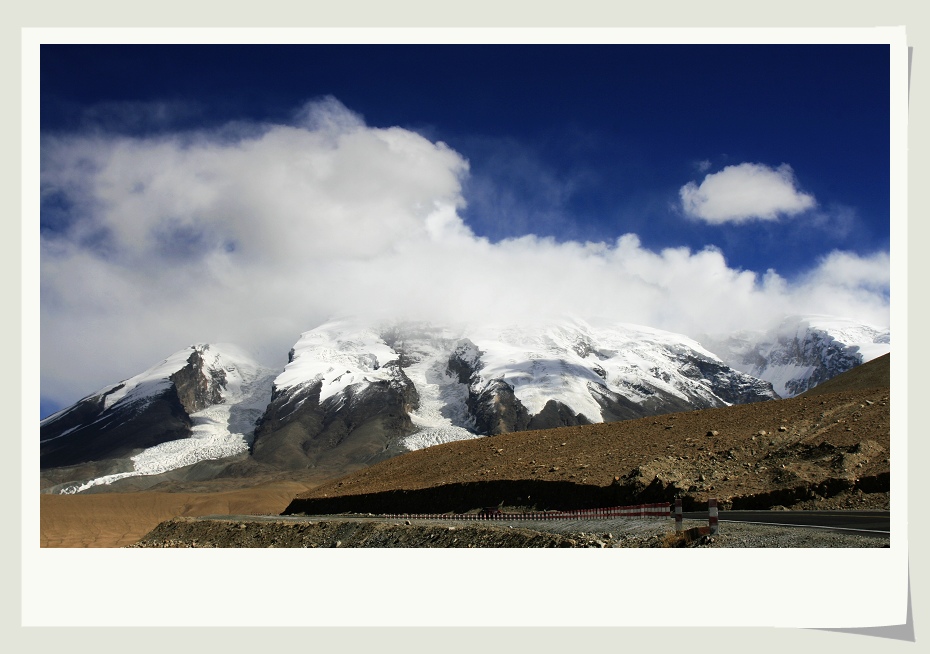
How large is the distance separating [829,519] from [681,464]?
445 inches

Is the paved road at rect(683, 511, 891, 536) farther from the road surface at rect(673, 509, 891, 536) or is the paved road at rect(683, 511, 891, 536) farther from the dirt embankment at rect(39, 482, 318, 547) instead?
the dirt embankment at rect(39, 482, 318, 547)

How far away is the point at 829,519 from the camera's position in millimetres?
18016

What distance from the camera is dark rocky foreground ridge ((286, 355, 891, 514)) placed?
24.1m

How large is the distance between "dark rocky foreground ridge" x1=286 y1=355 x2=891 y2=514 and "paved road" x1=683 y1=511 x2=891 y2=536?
2205 millimetres

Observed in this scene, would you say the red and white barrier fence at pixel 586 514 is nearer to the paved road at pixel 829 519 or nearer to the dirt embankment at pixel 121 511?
the paved road at pixel 829 519

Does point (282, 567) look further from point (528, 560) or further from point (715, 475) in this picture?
point (715, 475)

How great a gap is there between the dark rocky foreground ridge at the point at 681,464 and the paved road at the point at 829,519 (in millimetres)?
2205

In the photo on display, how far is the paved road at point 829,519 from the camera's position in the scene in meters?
15.7

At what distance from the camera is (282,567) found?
14.5 meters

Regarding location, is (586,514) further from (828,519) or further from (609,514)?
(828,519)

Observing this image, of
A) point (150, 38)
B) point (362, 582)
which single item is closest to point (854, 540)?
point (362, 582)

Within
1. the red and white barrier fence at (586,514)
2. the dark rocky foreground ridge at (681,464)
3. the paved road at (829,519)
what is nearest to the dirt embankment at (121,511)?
the dark rocky foreground ridge at (681,464)

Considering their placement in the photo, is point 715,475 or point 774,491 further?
point 715,475

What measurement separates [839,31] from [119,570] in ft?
54.3
